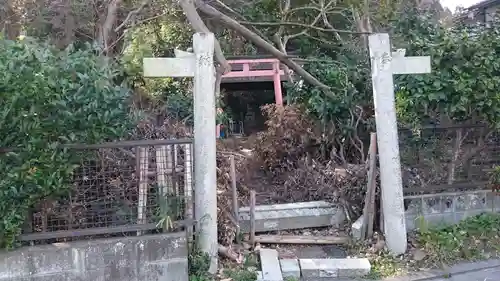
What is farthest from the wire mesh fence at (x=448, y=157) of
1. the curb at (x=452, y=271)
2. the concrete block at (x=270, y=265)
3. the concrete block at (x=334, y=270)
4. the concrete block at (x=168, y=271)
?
the concrete block at (x=168, y=271)

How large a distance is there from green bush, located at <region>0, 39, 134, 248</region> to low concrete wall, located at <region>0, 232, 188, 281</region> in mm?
241

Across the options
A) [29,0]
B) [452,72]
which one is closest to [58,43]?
[29,0]

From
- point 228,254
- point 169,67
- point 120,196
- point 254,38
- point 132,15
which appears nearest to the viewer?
point 120,196

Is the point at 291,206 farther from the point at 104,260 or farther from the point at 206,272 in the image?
the point at 104,260

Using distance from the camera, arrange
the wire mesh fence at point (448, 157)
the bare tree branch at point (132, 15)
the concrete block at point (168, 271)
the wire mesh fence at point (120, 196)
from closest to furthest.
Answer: the wire mesh fence at point (120, 196)
the concrete block at point (168, 271)
the wire mesh fence at point (448, 157)
the bare tree branch at point (132, 15)

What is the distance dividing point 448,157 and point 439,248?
134 cm

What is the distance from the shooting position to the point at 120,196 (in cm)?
473

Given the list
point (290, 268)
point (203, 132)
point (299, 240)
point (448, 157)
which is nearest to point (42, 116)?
point (203, 132)

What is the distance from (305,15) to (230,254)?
497 cm

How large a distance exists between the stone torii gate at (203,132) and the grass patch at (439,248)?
179 cm

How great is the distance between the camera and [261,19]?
27.6 ft

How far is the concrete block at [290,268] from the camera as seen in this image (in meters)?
4.98

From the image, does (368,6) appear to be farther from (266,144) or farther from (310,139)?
(266,144)

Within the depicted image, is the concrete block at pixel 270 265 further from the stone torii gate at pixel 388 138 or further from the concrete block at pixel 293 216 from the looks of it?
the stone torii gate at pixel 388 138
